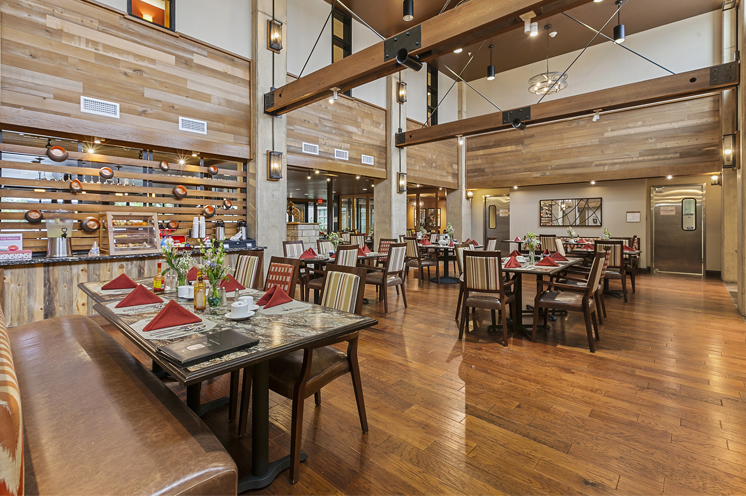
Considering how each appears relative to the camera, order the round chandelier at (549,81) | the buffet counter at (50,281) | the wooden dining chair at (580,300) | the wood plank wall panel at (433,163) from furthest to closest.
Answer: the wood plank wall panel at (433,163)
the round chandelier at (549,81)
the buffet counter at (50,281)
the wooden dining chair at (580,300)

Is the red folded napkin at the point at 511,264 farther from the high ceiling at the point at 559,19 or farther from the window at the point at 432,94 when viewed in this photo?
the window at the point at 432,94

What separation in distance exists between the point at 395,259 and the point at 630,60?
904 centimetres

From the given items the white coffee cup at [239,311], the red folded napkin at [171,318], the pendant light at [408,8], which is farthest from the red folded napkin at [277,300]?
the pendant light at [408,8]

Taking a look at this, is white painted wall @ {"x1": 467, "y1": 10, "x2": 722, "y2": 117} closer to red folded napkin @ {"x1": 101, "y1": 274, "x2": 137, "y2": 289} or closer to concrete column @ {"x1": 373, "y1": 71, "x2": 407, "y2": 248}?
concrete column @ {"x1": 373, "y1": 71, "x2": 407, "y2": 248}

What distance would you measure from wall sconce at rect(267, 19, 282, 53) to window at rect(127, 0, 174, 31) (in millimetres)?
1567

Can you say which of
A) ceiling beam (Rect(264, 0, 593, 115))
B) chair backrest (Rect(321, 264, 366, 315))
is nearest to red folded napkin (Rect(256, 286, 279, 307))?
chair backrest (Rect(321, 264, 366, 315))

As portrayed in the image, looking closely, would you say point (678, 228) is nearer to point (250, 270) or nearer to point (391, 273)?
point (391, 273)

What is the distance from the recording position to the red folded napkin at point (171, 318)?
1682 millimetres

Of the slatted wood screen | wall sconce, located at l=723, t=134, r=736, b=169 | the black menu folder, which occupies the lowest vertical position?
the black menu folder

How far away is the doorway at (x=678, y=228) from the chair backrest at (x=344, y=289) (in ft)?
34.4

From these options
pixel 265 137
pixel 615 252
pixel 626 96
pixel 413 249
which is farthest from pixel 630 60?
pixel 265 137

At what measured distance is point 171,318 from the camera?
5.74 feet

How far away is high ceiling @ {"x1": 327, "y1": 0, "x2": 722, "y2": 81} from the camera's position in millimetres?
7586

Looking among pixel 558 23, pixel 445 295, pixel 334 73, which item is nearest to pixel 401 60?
pixel 334 73
